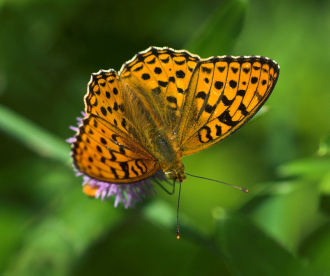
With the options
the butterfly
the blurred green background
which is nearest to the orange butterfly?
the butterfly

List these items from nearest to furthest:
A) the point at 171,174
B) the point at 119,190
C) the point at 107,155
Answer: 1. the point at 107,155
2. the point at 171,174
3. the point at 119,190

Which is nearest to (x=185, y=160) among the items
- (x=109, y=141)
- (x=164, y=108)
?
(x=164, y=108)

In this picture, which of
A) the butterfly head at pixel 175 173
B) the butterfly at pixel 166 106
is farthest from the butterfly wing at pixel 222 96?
the butterfly head at pixel 175 173

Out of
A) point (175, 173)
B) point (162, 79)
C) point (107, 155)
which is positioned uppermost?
point (162, 79)

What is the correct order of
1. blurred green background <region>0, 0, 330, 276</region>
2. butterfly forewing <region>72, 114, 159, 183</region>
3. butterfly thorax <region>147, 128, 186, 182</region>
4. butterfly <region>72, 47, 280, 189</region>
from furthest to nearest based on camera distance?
blurred green background <region>0, 0, 330, 276</region>
butterfly thorax <region>147, 128, 186, 182</region>
butterfly <region>72, 47, 280, 189</region>
butterfly forewing <region>72, 114, 159, 183</region>

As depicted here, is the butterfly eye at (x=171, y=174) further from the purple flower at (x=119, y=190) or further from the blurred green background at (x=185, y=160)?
the blurred green background at (x=185, y=160)

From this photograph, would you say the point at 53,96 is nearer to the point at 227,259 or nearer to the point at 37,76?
the point at 37,76

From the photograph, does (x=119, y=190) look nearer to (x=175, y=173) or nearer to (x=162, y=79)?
(x=175, y=173)

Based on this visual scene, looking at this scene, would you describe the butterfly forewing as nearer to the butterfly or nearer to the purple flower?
the butterfly

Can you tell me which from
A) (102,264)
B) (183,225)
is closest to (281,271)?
(183,225)
